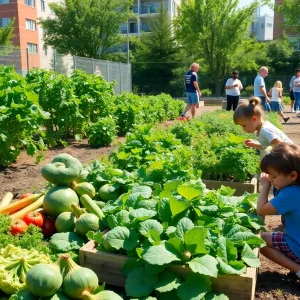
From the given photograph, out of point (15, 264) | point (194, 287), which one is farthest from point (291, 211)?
point (15, 264)

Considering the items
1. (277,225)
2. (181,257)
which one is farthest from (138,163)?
(181,257)

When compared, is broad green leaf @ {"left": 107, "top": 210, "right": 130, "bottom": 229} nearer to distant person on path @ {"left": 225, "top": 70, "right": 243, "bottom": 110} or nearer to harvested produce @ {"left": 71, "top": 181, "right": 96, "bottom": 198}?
harvested produce @ {"left": 71, "top": 181, "right": 96, "bottom": 198}

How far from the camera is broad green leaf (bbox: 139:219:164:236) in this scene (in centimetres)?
311

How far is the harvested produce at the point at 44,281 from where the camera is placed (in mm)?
2523

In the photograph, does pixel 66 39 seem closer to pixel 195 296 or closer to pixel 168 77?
pixel 168 77

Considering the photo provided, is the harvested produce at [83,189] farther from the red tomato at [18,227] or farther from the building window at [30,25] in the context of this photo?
the building window at [30,25]

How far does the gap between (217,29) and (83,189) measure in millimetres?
38141

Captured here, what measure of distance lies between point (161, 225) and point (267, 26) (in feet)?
339

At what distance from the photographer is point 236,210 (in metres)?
3.59

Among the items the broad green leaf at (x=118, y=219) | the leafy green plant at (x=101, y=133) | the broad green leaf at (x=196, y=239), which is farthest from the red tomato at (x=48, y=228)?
the leafy green plant at (x=101, y=133)

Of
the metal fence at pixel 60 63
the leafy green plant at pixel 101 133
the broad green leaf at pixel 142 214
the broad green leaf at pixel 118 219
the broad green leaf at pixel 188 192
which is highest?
the metal fence at pixel 60 63

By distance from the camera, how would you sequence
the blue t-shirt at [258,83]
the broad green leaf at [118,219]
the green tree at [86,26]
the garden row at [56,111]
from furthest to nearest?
the green tree at [86,26], the blue t-shirt at [258,83], the garden row at [56,111], the broad green leaf at [118,219]

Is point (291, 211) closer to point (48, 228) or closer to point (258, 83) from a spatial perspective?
point (48, 228)

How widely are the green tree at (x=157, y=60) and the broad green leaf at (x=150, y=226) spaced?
40.0 metres
